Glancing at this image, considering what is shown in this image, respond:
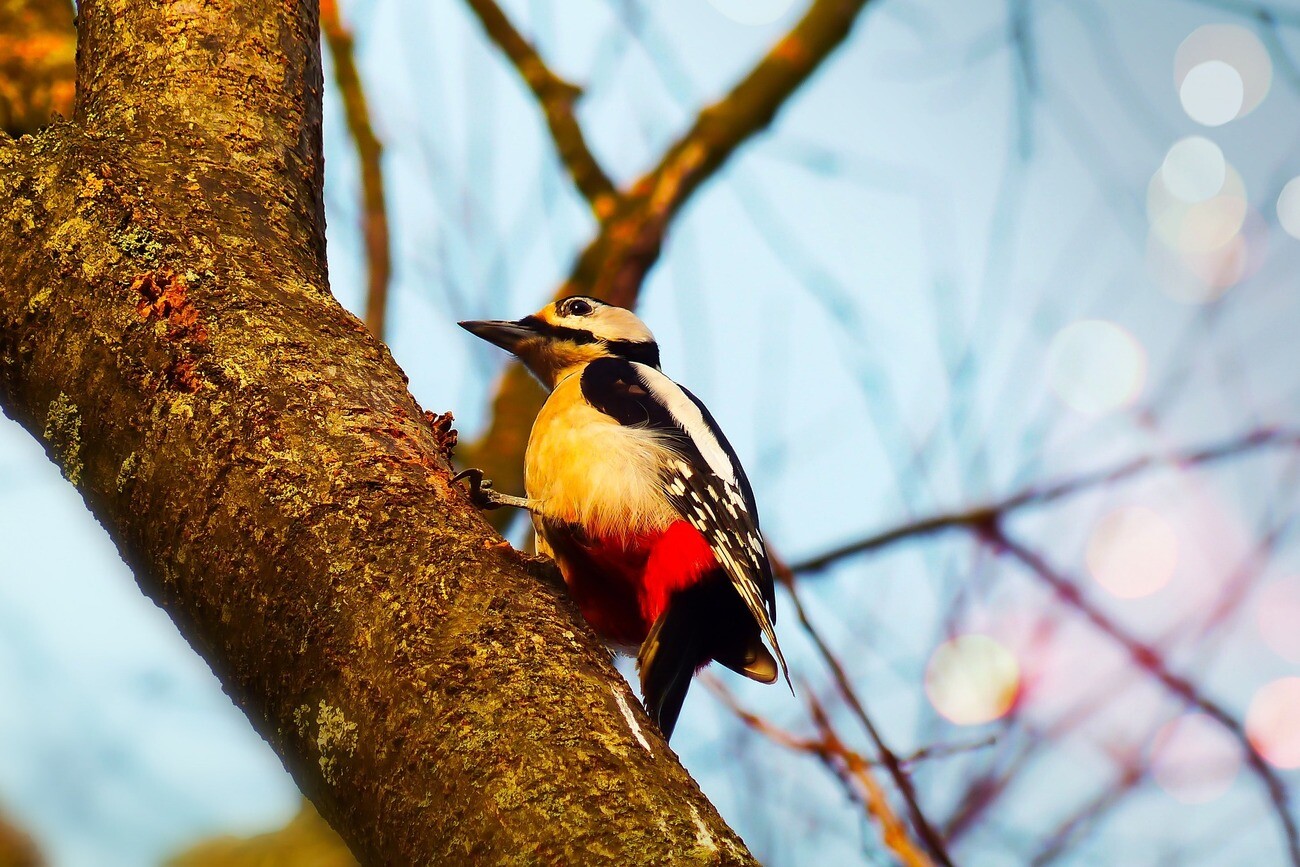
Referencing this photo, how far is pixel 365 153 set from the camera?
16.3 ft

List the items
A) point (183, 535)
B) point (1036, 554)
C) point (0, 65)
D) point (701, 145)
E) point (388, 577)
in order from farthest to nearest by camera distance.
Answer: point (701, 145) < point (1036, 554) < point (0, 65) < point (183, 535) < point (388, 577)

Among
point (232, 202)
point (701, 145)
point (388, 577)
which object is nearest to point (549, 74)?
point (701, 145)

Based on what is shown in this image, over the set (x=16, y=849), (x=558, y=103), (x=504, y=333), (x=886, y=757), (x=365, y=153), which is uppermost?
(x=558, y=103)

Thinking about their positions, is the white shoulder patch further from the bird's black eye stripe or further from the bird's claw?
the bird's claw

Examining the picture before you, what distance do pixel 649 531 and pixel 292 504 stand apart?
1.54 m

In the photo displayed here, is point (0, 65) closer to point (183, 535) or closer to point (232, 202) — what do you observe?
point (232, 202)

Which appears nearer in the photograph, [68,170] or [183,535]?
[183,535]

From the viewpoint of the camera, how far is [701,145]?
4988 mm

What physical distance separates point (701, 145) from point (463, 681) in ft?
13.1

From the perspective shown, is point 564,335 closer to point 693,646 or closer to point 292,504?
point 693,646

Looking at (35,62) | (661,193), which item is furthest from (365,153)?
(35,62)

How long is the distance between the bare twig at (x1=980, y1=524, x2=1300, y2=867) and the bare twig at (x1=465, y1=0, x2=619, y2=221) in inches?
87.0

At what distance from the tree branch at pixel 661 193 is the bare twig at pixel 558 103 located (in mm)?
125

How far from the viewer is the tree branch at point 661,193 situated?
422 centimetres
